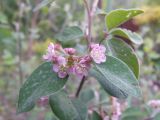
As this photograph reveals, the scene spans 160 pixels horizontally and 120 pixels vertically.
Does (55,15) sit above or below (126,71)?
below

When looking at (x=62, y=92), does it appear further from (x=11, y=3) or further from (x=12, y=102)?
(x=11, y=3)

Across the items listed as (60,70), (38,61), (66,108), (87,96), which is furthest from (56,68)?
(38,61)

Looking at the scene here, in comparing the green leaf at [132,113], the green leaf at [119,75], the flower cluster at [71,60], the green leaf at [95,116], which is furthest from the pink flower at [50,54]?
the green leaf at [132,113]

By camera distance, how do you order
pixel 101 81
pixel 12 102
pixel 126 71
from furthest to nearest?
pixel 12 102 → pixel 101 81 → pixel 126 71

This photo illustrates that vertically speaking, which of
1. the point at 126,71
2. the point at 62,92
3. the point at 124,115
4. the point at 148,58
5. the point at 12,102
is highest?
the point at 126,71

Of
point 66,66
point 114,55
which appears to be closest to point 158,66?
point 114,55

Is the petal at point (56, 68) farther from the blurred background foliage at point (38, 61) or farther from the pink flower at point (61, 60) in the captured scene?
the blurred background foliage at point (38, 61)

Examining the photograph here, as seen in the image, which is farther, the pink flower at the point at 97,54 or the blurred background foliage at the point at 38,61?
the blurred background foliage at the point at 38,61
